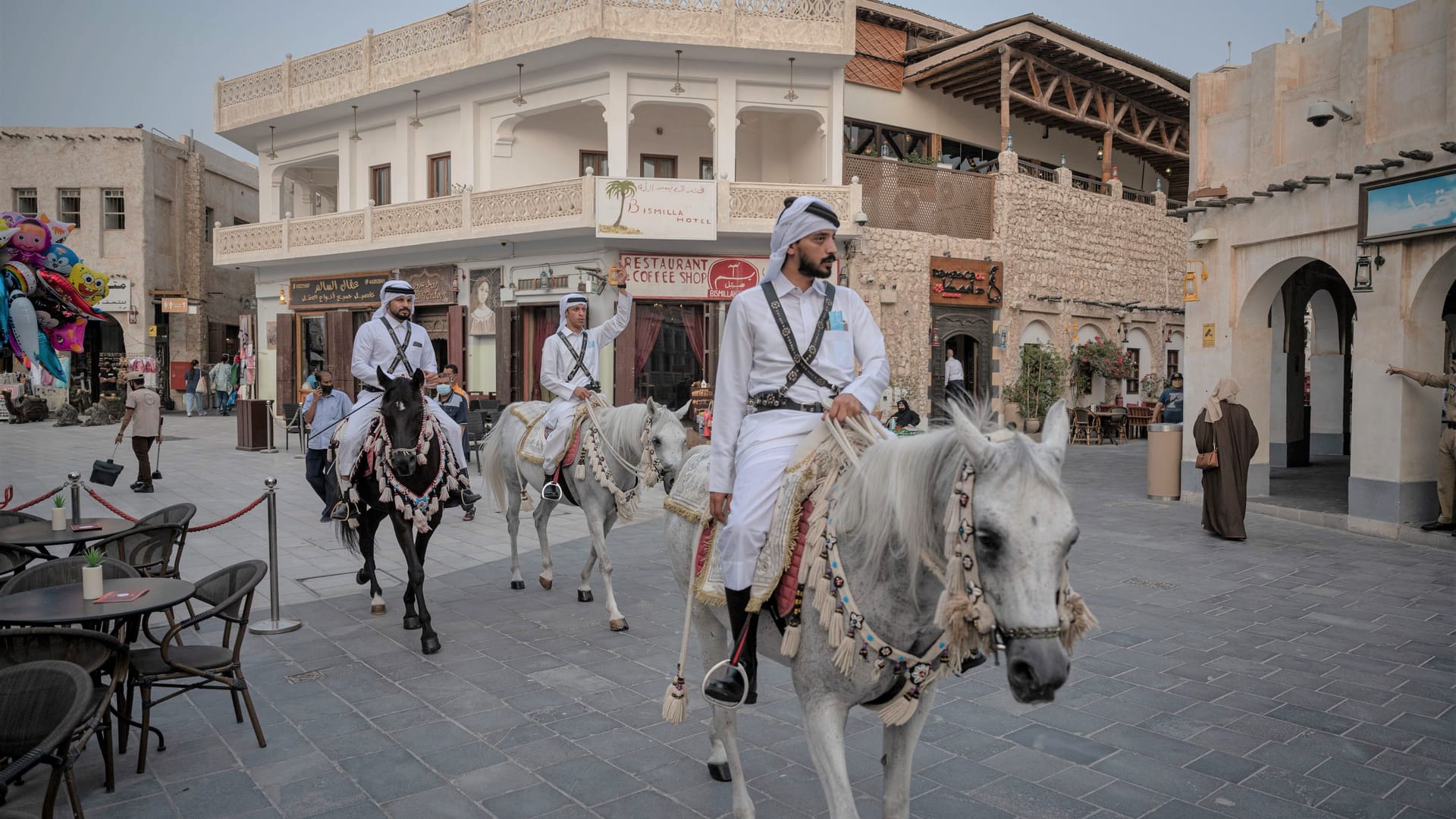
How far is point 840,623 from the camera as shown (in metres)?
2.69

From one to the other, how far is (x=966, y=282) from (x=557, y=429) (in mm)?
17005

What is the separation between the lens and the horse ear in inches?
89.1

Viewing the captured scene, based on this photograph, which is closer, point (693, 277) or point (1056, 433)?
point (1056, 433)

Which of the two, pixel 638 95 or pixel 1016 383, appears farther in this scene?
pixel 1016 383

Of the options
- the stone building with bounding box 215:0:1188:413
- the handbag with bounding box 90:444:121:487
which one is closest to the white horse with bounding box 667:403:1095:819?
the handbag with bounding box 90:444:121:487

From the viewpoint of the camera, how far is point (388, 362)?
6.95 meters

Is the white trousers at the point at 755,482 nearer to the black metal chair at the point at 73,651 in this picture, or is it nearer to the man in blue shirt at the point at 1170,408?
the black metal chair at the point at 73,651

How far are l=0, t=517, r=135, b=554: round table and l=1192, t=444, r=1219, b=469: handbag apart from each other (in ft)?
33.9

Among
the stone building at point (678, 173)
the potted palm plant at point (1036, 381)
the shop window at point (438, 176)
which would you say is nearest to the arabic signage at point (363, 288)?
the stone building at point (678, 173)

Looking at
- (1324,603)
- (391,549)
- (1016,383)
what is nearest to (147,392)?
(391,549)

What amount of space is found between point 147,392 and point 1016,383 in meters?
19.1

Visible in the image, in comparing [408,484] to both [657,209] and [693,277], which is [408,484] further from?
[693,277]

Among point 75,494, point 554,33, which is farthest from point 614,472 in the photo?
point 554,33

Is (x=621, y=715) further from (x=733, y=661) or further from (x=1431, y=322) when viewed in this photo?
(x=1431, y=322)
